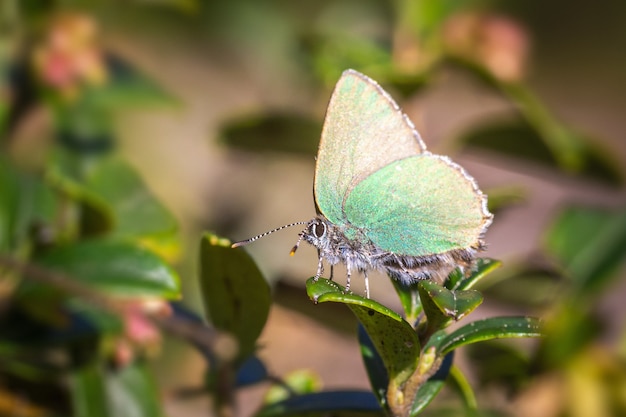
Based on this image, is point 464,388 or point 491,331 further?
point 464,388

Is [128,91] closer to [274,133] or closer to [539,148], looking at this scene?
[274,133]

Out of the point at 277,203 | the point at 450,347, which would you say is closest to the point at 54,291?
the point at 450,347

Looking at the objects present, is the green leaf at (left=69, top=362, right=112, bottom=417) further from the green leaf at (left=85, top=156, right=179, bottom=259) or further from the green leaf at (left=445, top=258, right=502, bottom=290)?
the green leaf at (left=445, top=258, right=502, bottom=290)

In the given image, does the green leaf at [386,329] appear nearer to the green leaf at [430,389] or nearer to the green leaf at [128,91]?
the green leaf at [430,389]

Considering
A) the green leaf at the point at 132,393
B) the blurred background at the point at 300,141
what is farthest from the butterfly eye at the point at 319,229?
the green leaf at the point at 132,393

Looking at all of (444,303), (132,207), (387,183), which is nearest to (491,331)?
(444,303)
